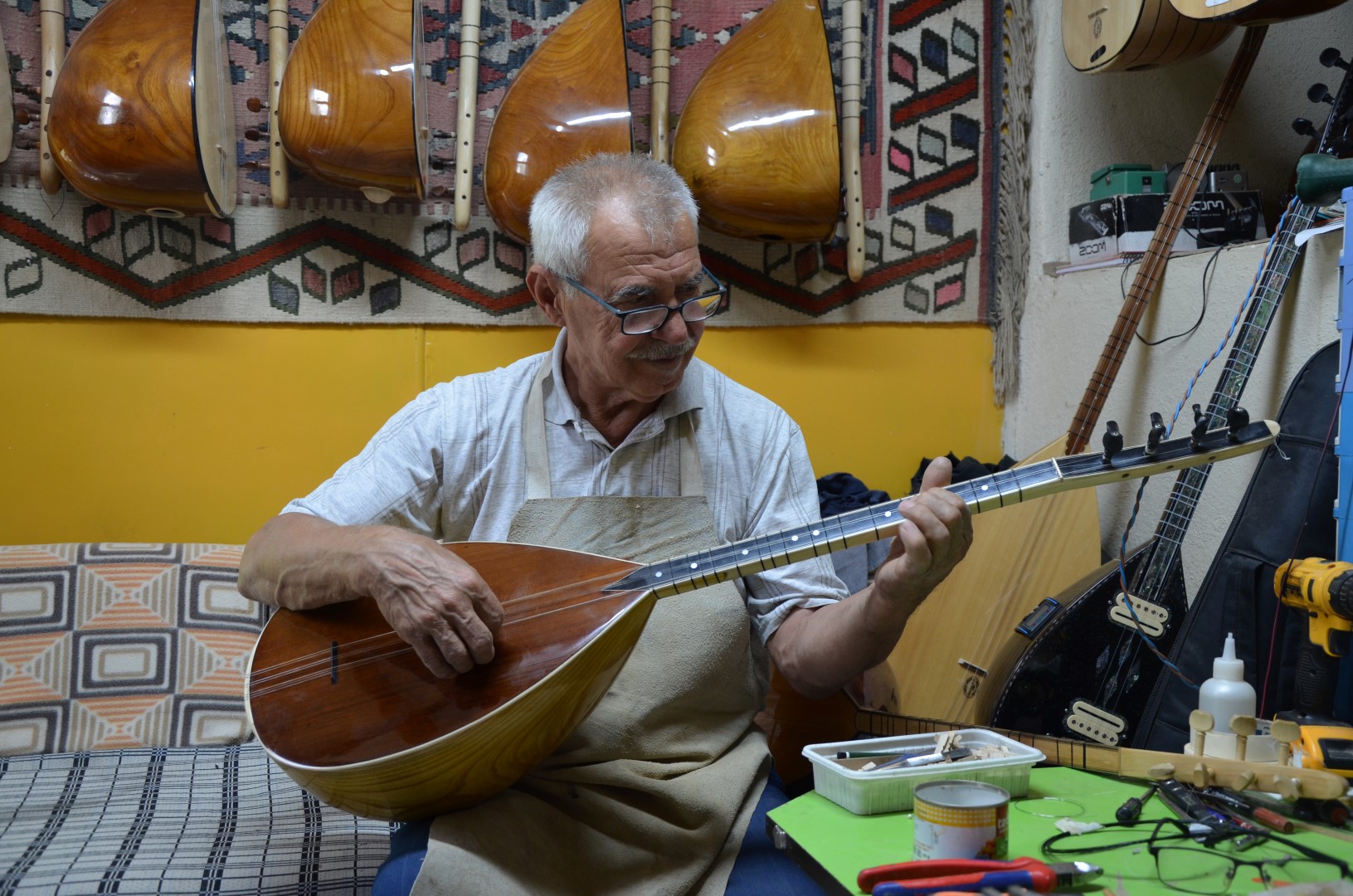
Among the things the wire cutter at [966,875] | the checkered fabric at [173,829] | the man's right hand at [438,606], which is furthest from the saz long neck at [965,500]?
the checkered fabric at [173,829]

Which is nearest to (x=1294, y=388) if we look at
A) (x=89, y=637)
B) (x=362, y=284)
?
(x=362, y=284)

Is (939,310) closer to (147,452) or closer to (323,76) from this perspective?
(323,76)

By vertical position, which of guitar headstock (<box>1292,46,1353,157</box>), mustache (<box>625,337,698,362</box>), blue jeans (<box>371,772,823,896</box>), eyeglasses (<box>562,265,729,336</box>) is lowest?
blue jeans (<box>371,772,823,896</box>)

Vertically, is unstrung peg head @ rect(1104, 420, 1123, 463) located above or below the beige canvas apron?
above

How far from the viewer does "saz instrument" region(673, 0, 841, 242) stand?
212 cm

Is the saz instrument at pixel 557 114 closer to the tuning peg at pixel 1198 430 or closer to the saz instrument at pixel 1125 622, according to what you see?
the saz instrument at pixel 1125 622

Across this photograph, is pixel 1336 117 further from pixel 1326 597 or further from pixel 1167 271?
pixel 1326 597

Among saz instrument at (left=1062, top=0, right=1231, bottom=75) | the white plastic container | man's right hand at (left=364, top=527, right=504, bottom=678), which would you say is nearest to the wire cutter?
the white plastic container

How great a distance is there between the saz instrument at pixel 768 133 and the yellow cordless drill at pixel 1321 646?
4.06ft

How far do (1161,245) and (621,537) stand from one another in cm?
118

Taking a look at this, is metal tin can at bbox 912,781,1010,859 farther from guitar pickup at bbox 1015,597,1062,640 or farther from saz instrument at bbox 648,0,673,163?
saz instrument at bbox 648,0,673,163

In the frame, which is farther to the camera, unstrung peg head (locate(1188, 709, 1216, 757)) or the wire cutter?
unstrung peg head (locate(1188, 709, 1216, 757))

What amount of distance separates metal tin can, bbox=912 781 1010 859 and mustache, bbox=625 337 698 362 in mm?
728

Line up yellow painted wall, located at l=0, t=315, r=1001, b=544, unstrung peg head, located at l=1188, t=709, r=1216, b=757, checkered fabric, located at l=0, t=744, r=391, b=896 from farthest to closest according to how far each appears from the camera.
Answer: yellow painted wall, located at l=0, t=315, r=1001, b=544, checkered fabric, located at l=0, t=744, r=391, b=896, unstrung peg head, located at l=1188, t=709, r=1216, b=757
